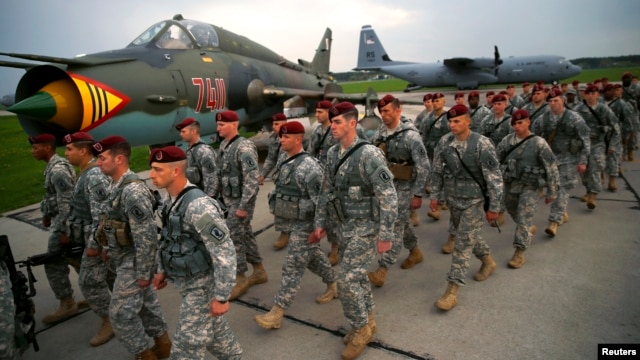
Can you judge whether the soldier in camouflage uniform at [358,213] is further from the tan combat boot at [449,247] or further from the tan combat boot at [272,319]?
the tan combat boot at [449,247]

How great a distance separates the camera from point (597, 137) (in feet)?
22.4

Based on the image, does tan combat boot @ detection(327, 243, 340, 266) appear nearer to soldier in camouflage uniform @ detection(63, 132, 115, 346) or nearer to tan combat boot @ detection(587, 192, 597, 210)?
soldier in camouflage uniform @ detection(63, 132, 115, 346)

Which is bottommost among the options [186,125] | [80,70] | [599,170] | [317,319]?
[317,319]

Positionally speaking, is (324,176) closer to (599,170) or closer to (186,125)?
(186,125)

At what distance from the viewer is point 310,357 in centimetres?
330

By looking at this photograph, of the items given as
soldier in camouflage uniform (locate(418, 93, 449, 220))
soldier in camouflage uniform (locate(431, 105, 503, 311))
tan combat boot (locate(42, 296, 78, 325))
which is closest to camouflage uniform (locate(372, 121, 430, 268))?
soldier in camouflage uniform (locate(431, 105, 503, 311))

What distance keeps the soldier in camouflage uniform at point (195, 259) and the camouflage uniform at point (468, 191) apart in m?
2.46

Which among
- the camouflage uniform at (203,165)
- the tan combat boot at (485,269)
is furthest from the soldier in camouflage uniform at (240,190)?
the tan combat boot at (485,269)

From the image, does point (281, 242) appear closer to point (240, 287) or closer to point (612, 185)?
point (240, 287)

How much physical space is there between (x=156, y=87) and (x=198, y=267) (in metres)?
4.92

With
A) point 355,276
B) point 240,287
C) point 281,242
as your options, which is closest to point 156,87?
point 281,242

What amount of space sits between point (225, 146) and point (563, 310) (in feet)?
13.3

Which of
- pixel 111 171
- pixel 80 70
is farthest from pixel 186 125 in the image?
pixel 80 70

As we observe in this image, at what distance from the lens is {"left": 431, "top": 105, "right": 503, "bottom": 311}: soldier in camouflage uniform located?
3934 mm
